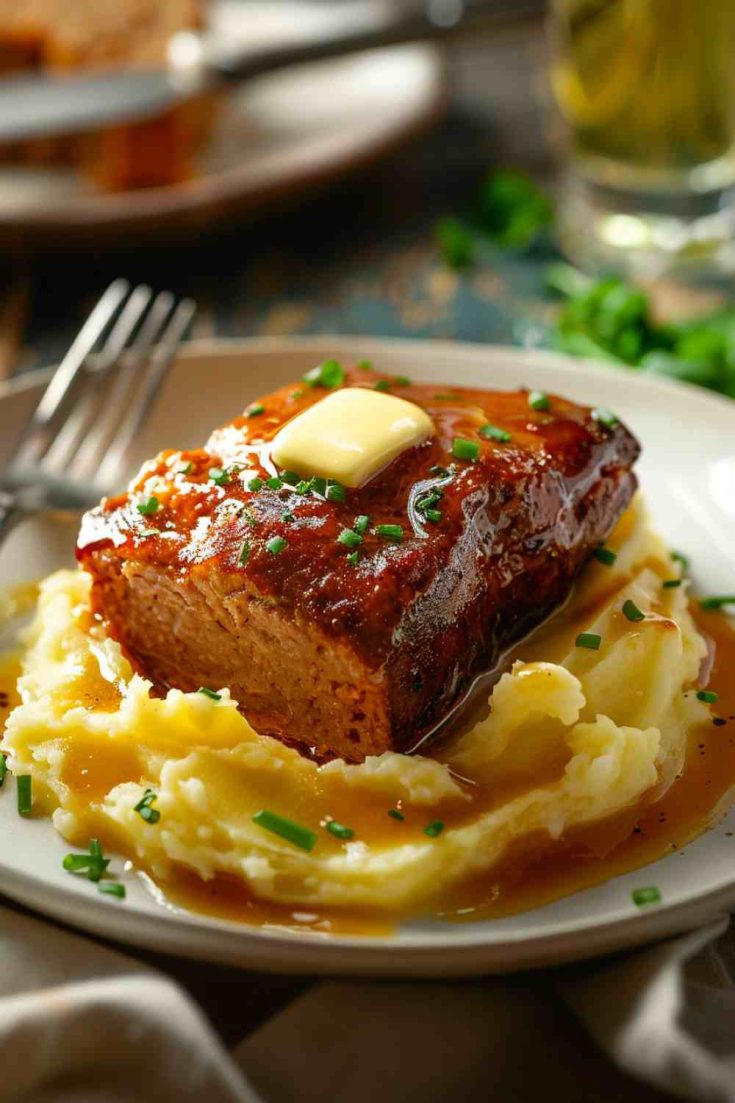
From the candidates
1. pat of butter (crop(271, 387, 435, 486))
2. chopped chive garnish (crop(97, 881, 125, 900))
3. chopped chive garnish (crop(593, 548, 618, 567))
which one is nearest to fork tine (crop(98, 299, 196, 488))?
pat of butter (crop(271, 387, 435, 486))

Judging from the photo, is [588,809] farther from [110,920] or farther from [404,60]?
[404,60]

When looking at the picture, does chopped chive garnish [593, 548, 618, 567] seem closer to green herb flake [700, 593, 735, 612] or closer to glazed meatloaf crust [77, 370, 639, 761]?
glazed meatloaf crust [77, 370, 639, 761]

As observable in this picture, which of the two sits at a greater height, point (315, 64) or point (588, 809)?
point (315, 64)

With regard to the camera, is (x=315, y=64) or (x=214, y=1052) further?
(x=315, y=64)

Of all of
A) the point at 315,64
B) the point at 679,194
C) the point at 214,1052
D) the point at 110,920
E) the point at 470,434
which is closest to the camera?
the point at 214,1052

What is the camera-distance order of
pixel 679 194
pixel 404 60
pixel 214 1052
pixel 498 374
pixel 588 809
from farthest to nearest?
pixel 404 60 → pixel 679 194 → pixel 498 374 → pixel 588 809 → pixel 214 1052

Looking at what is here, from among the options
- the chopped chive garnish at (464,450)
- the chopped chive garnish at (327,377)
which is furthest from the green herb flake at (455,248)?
the chopped chive garnish at (464,450)

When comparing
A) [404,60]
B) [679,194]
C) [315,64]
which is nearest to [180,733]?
[679,194]

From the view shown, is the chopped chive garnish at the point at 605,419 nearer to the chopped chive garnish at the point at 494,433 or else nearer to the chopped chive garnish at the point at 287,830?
the chopped chive garnish at the point at 494,433
